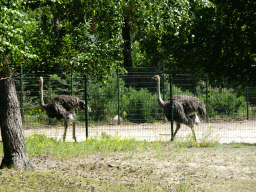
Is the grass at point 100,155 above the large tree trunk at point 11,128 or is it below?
below

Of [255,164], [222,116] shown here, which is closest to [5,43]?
[255,164]

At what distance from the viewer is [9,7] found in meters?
4.70

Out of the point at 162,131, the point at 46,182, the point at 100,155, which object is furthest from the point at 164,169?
the point at 162,131

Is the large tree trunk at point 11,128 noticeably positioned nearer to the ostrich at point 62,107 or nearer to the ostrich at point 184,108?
the ostrich at point 62,107

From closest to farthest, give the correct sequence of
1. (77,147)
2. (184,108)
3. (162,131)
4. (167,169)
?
(167,169), (77,147), (184,108), (162,131)

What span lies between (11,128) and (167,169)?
10.4 ft

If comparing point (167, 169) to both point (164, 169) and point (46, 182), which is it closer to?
point (164, 169)

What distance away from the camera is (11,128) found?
287 inches

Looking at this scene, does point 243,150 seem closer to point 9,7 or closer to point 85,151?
point 85,151

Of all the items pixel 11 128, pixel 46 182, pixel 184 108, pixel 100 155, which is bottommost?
pixel 46 182

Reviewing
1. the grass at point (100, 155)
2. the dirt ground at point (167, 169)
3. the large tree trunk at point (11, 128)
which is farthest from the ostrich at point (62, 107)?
the large tree trunk at point (11, 128)

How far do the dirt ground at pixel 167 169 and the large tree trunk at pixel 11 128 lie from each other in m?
0.56

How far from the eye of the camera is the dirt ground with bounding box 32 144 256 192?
668 centimetres

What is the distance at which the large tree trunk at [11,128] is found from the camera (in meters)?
7.25
